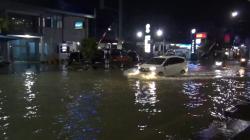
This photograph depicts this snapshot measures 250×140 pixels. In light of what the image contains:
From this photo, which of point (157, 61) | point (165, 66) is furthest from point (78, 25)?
point (165, 66)

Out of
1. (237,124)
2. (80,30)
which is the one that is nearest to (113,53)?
(80,30)

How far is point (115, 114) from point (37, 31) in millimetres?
44502

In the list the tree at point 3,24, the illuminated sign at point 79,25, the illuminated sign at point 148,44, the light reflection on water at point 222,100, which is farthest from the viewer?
the illuminated sign at point 148,44

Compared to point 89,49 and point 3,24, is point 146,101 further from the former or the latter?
point 3,24

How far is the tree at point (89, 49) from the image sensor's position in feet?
144

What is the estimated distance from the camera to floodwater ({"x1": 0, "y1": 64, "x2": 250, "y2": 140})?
9719 millimetres

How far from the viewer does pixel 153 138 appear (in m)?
9.29

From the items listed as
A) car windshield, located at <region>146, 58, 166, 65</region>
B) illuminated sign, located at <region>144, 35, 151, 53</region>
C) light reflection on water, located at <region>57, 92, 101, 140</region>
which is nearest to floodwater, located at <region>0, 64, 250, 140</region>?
light reflection on water, located at <region>57, 92, 101, 140</region>

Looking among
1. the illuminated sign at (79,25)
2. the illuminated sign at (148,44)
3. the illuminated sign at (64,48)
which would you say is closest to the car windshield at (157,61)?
the illuminated sign at (64,48)

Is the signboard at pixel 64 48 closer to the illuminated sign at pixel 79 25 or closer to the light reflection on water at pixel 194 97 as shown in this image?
the illuminated sign at pixel 79 25

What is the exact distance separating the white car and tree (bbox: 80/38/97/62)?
52.4 feet

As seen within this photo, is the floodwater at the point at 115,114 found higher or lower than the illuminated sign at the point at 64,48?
lower

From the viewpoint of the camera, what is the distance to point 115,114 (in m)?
12.5

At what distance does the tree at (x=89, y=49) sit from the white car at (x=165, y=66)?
15962 millimetres
